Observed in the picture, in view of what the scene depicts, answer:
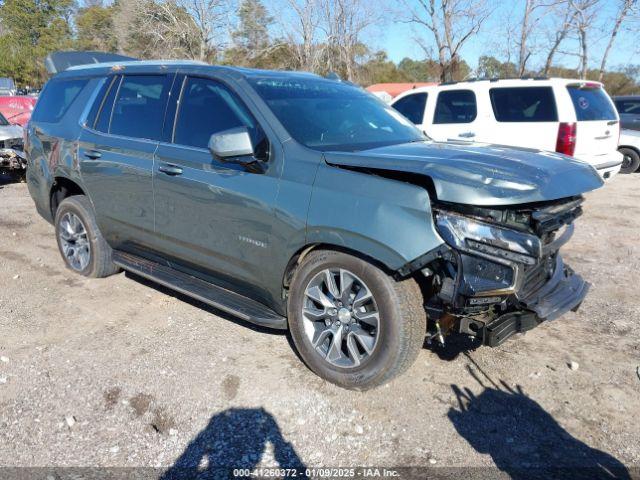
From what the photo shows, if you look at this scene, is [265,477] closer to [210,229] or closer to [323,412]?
[323,412]

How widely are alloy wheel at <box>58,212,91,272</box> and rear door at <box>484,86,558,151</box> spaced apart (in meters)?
6.07

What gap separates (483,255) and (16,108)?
1592 cm

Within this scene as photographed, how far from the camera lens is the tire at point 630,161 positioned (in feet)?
42.9

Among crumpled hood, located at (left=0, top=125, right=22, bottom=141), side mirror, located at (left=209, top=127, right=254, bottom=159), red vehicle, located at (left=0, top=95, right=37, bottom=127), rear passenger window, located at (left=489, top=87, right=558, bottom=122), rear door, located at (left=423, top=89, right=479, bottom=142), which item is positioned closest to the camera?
side mirror, located at (left=209, top=127, right=254, bottom=159)

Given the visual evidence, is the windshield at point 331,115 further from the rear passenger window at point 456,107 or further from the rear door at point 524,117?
the rear passenger window at point 456,107

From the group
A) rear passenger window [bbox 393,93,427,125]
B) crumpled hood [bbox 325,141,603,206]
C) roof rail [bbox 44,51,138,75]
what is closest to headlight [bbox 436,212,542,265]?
crumpled hood [bbox 325,141,603,206]

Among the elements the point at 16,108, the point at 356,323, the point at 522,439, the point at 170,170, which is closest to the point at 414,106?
the point at 170,170

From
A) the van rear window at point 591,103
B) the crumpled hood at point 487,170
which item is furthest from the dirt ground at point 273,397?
the van rear window at point 591,103

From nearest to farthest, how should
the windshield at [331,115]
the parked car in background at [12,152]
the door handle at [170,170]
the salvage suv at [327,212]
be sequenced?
1. the salvage suv at [327,212]
2. the windshield at [331,115]
3. the door handle at [170,170]
4. the parked car in background at [12,152]

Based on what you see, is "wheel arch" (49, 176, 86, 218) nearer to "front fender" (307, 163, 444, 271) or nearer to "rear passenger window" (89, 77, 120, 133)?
"rear passenger window" (89, 77, 120, 133)

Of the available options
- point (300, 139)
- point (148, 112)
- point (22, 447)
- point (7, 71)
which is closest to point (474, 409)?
point (300, 139)

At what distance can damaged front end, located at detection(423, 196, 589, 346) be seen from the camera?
2.87 metres

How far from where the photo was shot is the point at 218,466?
8.88 feet

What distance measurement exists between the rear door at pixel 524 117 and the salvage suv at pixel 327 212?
4550mm
